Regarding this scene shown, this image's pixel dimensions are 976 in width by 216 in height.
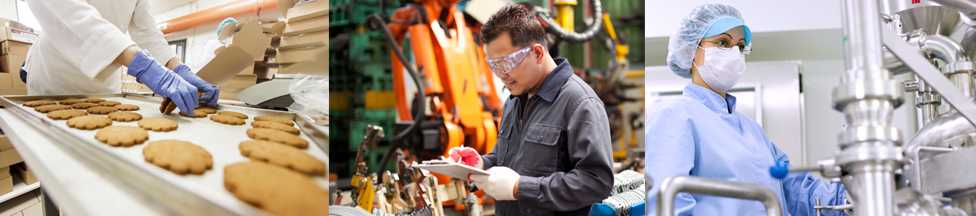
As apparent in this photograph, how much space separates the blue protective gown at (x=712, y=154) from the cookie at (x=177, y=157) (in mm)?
1050

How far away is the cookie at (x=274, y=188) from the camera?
0.87 meters

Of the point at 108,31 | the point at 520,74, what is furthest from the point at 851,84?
the point at 108,31

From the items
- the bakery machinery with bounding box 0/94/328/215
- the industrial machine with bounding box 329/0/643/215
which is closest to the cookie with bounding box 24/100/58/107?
the bakery machinery with bounding box 0/94/328/215

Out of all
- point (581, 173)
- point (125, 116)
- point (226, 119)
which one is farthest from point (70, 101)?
point (581, 173)

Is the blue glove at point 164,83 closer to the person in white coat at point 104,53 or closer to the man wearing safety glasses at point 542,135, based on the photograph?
the person in white coat at point 104,53

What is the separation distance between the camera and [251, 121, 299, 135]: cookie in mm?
1019

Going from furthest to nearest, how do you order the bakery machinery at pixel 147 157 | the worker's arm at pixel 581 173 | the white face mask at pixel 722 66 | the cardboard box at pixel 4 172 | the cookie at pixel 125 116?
the white face mask at pixel 722 66, the worker's arm at pixel 581 173, the cardboard box at pixel 4 172, the cookie at pixel 125 116, the bakery machinery at pixel 147 157

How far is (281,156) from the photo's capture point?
959 millimetres

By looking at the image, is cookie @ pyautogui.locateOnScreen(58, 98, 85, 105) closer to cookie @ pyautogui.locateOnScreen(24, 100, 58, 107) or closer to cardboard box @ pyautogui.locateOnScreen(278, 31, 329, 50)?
cookie @ pyautogui.locateOnScreen(24, 100, 58, 107)

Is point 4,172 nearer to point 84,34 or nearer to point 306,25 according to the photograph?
point 84,34

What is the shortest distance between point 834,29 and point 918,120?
1.09 feet

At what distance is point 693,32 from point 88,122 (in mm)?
1299

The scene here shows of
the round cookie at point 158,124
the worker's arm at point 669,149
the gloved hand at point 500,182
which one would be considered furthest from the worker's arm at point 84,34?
the worker's arm at point 669,149

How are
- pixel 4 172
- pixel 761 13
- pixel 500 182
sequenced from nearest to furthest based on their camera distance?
1. pixel 4 172
2. pixel 500 182
3. pixel 761 13
